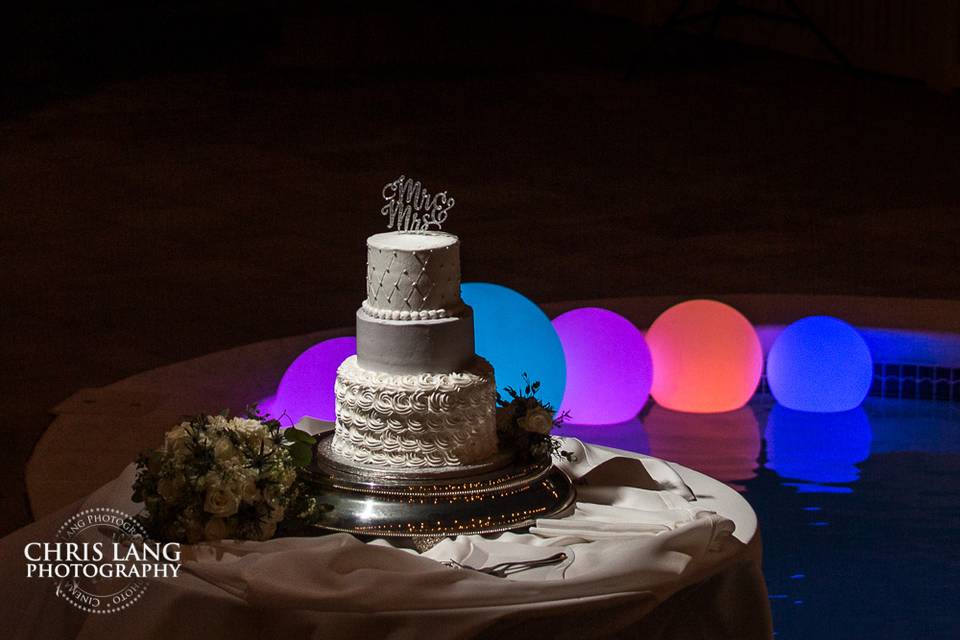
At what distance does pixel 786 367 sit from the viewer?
615 centimetres

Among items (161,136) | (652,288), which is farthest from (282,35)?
(652,288)

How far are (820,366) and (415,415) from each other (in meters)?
2.81

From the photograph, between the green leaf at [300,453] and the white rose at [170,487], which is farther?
the green leaf at [300,453]

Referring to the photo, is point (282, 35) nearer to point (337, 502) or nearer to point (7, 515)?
point (7, 515)

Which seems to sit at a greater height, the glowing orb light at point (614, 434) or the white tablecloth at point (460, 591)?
the white tablecloth at point (460, 591)

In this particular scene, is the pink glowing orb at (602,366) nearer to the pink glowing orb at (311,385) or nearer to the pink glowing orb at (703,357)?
the pink glowing orb at (703,357)

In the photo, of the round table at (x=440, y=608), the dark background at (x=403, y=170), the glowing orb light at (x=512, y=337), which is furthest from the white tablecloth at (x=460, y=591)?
the dark background at (x=403, y=170)

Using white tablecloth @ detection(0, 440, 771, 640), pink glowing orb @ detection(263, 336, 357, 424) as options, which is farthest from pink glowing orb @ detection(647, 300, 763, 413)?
white tablecloth @ detection(0, 440, 771, 640)

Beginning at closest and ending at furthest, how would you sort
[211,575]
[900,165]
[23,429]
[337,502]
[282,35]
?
[211,575] < [337,502] < [23,429] < [900,165] < [282,35]

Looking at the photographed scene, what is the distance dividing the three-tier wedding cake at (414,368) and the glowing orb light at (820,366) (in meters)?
2.54

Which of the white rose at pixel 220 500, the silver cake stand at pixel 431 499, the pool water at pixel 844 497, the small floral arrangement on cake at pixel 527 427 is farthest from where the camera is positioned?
the pool water at pixel 844 497

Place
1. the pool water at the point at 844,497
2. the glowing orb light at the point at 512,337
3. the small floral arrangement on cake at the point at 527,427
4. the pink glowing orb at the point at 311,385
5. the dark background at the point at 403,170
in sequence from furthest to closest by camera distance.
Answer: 1. the dark background at the point at 403,170
2. the glowing orb light at the point at 512,337
3. the pink glowing orb at the point at 311,385
4. the pool water at the point at 844,497
5. the small floral arrangement on cake at the point at 527,427

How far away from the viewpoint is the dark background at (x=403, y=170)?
770 cm

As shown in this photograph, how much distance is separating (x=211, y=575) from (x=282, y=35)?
48.9 ft
